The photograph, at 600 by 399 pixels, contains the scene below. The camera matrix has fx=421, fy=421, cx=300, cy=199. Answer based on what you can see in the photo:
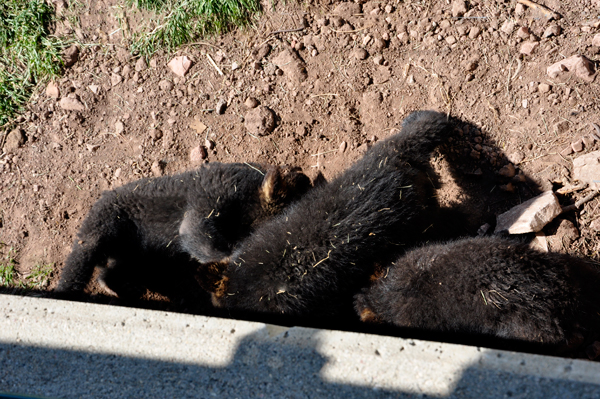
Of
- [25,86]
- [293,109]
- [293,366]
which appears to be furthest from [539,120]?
[25,86]

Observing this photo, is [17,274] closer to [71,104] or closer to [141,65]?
[71,104]

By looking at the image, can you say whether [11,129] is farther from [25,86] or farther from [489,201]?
[489,201]

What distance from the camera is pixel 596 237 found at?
3.64 metres

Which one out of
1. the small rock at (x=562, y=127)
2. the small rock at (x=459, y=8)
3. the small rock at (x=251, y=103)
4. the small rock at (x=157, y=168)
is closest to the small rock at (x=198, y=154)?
the small rock at (x=157, y=168)

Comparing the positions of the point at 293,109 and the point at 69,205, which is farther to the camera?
the point at 69,205

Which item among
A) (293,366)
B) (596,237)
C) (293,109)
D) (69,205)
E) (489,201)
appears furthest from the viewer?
(69,205)

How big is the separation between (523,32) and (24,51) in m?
5.41

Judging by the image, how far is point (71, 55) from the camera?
490 cm

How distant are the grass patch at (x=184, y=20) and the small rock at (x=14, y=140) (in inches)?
66.4

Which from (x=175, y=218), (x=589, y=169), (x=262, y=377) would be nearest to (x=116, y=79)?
(x=175, y=218)

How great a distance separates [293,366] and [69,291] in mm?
2492

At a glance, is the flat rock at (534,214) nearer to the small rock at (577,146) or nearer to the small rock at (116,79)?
the small rock at (577,146)

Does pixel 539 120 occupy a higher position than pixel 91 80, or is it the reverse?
→ pixel 539 120

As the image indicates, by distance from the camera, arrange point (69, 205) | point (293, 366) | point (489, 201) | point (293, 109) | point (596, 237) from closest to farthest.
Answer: point (293, 366)
point (596, 237)
point (489, 201)
point (293, 109)
point (69, 205)
